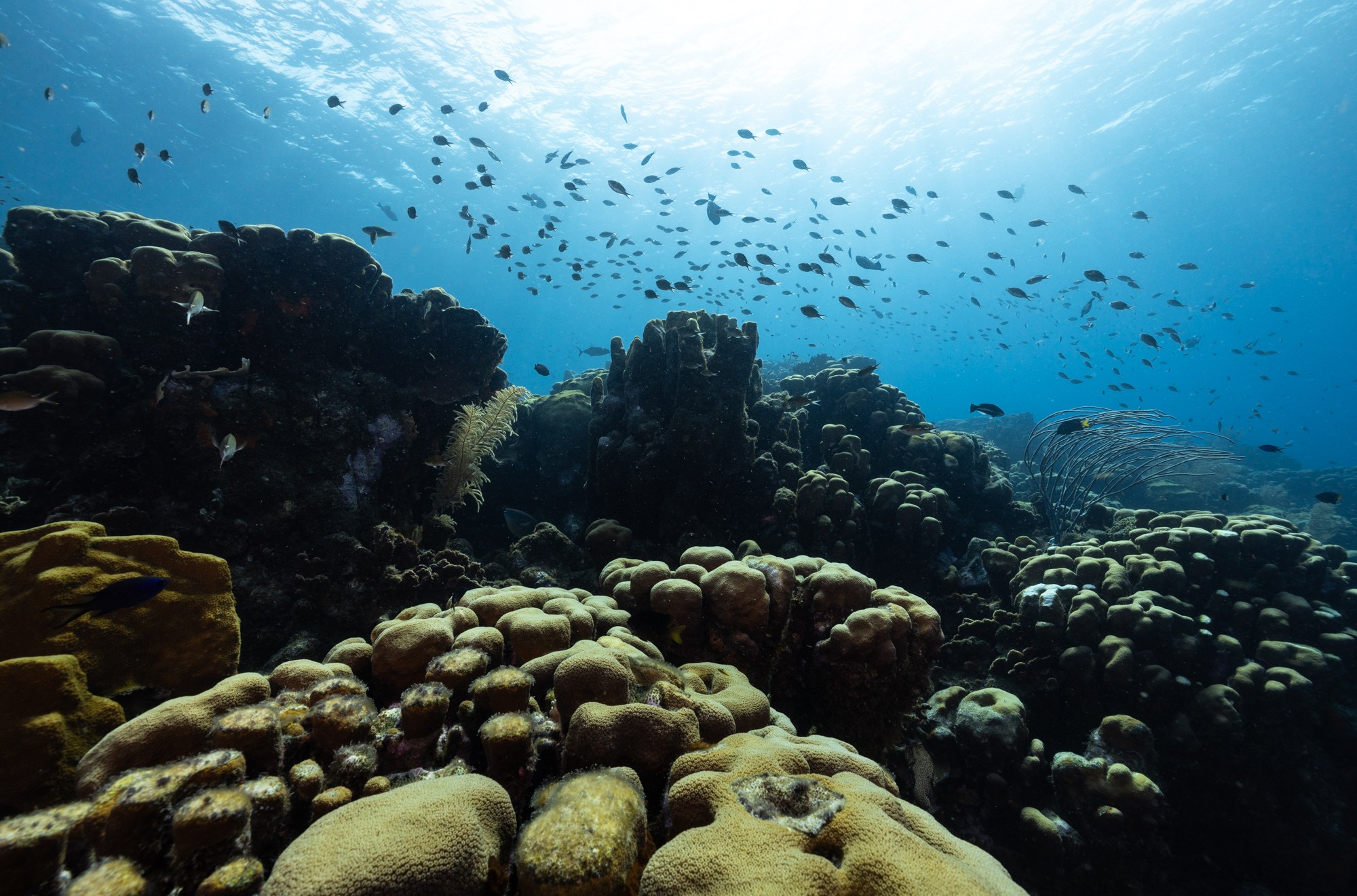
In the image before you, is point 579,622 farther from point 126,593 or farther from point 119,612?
point 119,612

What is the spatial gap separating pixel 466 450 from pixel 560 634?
17.4ft

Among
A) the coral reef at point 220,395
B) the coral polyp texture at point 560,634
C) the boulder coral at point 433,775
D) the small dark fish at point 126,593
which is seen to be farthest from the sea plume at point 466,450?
the small dark fish at point 126,593

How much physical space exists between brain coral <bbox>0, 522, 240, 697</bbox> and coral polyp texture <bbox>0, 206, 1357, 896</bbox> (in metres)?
0.02

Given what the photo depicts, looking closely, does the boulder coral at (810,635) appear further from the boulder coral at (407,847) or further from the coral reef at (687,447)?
the coral reef at (687,447)

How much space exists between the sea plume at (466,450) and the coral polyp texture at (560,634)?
0.06 metres

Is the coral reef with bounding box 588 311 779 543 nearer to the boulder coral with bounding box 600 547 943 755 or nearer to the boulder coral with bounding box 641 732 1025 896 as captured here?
the boulder coral with bounding box 600 547 943 755

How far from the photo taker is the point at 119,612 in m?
2.74

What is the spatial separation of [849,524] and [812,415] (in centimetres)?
441

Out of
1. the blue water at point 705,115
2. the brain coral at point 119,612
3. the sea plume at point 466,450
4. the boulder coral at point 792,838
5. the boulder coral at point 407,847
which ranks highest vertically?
the blue water at point 705,115

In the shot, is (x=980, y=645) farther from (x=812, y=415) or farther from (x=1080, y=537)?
(x=812, y=415)

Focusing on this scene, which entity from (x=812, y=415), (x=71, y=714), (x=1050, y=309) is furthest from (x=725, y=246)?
(x=1050, y=309)

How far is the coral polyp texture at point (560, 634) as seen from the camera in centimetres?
164

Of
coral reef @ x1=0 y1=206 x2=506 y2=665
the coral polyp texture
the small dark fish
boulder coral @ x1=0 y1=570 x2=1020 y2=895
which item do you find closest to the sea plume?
the coral polyp texture

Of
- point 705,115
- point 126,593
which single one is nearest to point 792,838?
point 126,593
